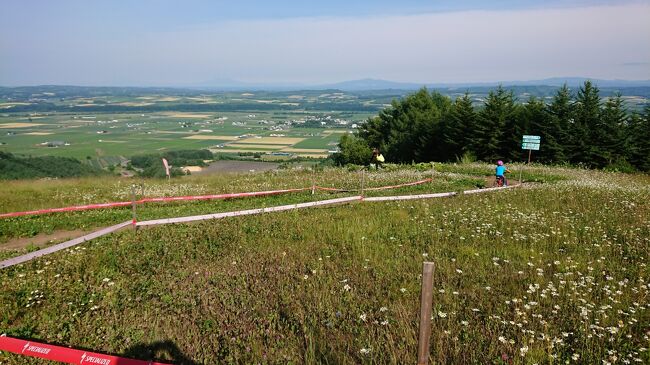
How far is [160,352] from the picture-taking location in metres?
6.37

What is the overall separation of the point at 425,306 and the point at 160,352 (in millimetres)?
4081

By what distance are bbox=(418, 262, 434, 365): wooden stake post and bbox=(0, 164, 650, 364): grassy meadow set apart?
4.04ft

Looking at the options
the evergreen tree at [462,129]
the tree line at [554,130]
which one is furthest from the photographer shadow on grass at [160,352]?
the evergreen tree at [462,129]

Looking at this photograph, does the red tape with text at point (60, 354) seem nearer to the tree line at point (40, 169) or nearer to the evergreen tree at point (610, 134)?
the tree line at point (40, 169)

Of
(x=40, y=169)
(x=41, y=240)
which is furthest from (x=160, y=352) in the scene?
(x=40, y=169)

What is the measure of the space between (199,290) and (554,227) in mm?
9860

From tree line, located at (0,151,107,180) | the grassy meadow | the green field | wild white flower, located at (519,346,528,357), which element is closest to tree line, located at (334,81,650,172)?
the grassy meadow

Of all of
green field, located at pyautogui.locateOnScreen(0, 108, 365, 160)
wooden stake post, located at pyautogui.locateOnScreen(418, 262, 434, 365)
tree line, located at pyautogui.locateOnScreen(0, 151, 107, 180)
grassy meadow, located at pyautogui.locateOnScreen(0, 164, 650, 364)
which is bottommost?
green field, located at pyautogui.locateOnScreen(0, 108, 365, 160)

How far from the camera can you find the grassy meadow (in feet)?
20.6

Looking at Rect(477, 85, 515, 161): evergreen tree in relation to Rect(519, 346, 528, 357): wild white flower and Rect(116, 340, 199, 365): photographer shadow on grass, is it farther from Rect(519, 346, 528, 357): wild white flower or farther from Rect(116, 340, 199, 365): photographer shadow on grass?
Rect(116, 340, 199, 365): photographer shadow on grass

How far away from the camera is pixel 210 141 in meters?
89.8

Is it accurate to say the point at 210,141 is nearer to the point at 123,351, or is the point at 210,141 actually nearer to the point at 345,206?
the point at 345,206

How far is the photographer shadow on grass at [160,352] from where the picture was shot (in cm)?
617

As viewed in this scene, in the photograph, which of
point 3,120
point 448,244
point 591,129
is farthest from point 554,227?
point 3,120
